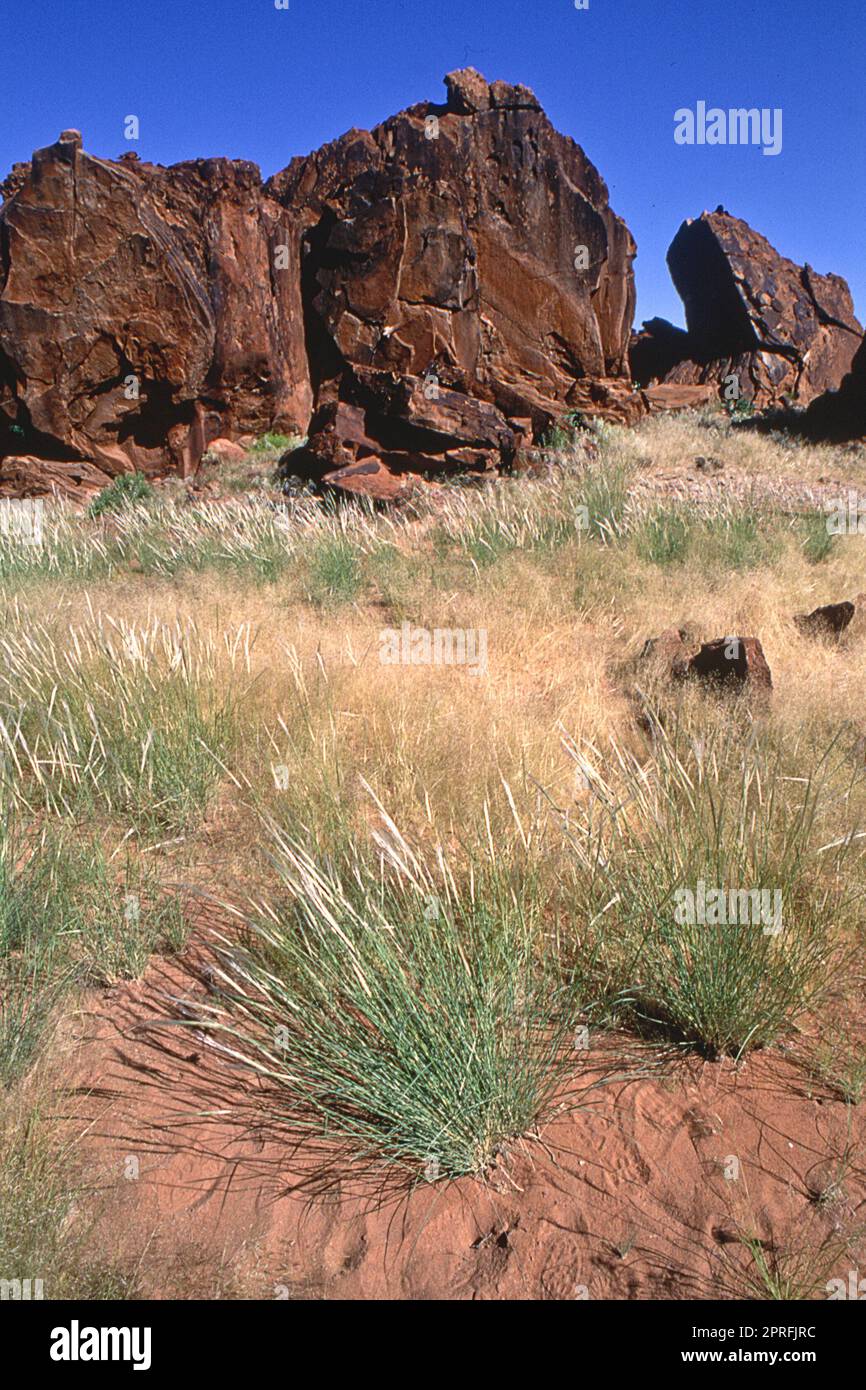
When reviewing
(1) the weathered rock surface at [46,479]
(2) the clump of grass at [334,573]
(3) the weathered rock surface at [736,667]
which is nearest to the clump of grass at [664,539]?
(2) the clump of grass at [334,573]

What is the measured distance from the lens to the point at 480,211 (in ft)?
53.1

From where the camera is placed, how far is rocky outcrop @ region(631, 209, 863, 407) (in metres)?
25.0

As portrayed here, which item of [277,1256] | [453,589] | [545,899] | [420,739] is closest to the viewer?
[277,1256]

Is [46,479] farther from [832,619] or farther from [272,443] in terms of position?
[832,619]

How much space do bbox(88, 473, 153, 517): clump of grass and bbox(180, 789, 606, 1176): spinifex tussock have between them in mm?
12365

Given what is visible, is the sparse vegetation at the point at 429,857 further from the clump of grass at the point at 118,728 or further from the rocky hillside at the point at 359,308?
the rocky hillside at the point at 359,308

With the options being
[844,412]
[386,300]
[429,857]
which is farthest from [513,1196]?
[844,412]

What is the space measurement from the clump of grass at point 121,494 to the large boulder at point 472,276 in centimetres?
266

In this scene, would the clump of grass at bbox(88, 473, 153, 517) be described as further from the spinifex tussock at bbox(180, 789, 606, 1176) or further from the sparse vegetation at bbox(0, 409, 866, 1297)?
the spinifex tussock at bbox(180, 789, 606, 1176)

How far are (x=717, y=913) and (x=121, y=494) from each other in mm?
14351

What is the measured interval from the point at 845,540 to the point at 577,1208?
8.67m

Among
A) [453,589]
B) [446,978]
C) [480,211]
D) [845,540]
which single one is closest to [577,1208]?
[446,978]

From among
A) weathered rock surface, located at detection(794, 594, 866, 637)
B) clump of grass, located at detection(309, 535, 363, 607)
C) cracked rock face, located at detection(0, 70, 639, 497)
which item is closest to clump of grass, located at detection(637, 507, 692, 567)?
weathered rock surface, located at detection(794, 594, 866, 637)

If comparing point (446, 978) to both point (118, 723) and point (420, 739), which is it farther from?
point (118, 723)
